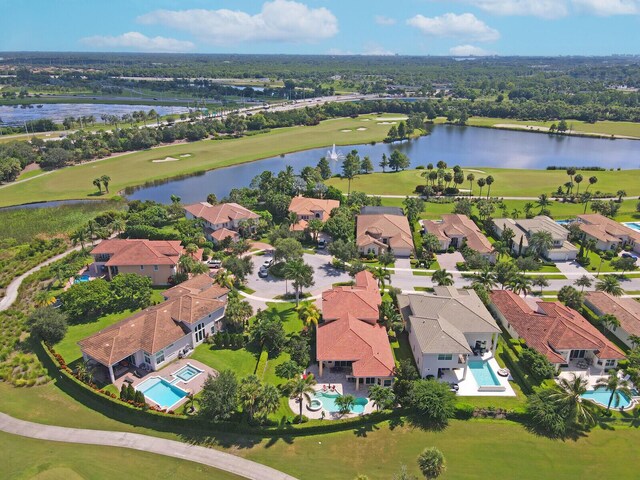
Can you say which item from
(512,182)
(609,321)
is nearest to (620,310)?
(609,321)

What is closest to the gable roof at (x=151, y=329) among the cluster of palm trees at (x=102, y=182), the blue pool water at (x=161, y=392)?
the blue pool water at (x=161, y=392)

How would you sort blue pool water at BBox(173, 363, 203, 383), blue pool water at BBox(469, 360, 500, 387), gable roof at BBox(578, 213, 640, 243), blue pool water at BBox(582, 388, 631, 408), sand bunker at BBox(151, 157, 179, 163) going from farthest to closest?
1. sand bunker at BBox(151, 157, 179, 163)
2. gable roof at BBox(578, 213, 640, 243)
3. blue pool water at BBox(173, 363, 203, 383)
4. blue pool water at BBox(469, 360, 500, 387)
5. blue pool water at BBox(582, 388, 631, 408)

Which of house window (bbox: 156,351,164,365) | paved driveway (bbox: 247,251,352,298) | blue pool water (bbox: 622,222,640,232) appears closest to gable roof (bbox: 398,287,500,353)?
paved driveway (bbox: 247,251,352,298)


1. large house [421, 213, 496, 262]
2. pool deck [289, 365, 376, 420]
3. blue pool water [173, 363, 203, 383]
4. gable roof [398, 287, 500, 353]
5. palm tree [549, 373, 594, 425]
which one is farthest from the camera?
large house [421, 213, 496, 262]

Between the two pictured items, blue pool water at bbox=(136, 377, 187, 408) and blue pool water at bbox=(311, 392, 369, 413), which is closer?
blue pool water at bbox=(311, 392, 369, 413)

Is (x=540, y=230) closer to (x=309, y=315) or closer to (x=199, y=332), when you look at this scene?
(x=309, y=315)

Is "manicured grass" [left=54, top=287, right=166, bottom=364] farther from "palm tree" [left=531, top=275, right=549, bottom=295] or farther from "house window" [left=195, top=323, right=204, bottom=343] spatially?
"palm tree" [left=531, top=275, right=549, bottom=295]

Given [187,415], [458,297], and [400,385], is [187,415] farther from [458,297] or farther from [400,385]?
[458,297]
